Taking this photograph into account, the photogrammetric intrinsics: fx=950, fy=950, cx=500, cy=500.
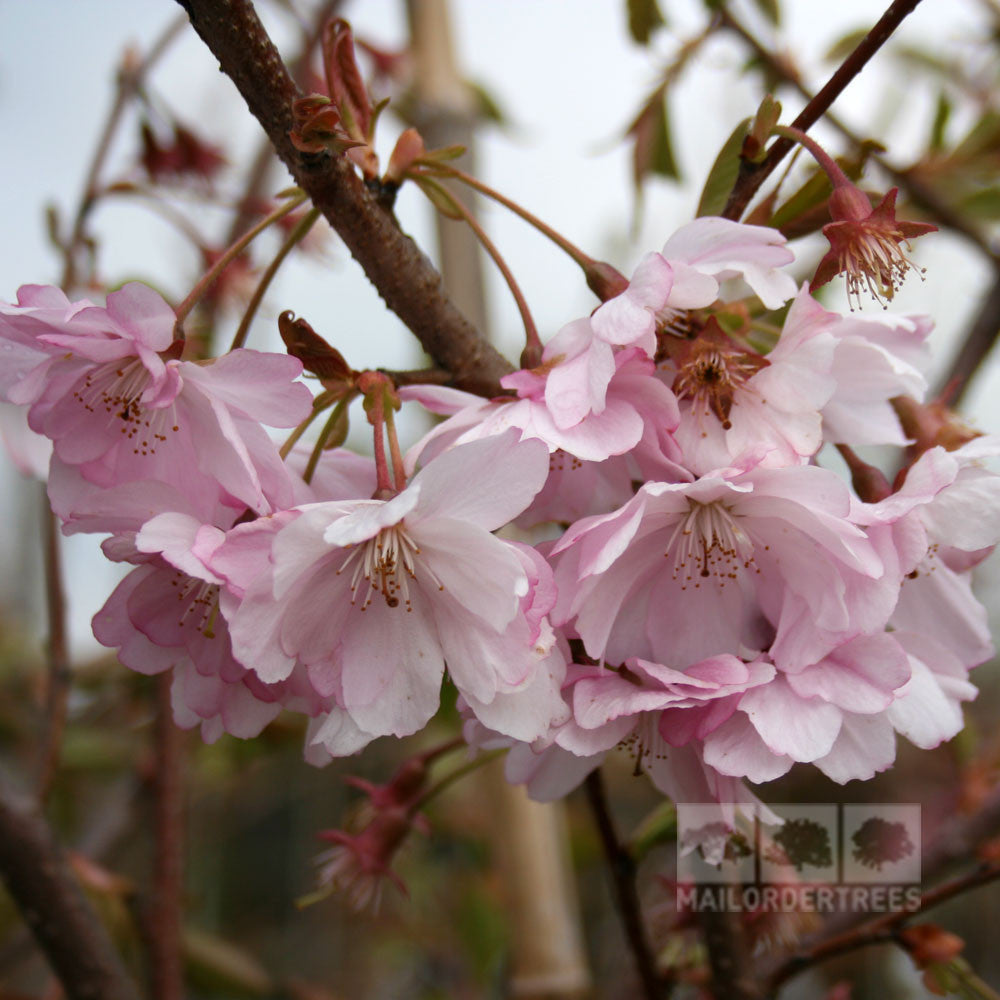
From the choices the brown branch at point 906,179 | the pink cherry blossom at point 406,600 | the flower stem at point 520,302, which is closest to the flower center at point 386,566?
the pink cherry blossom at point 406,600

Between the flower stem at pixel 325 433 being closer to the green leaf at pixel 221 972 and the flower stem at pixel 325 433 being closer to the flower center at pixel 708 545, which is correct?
the flower center at pixel 708 545

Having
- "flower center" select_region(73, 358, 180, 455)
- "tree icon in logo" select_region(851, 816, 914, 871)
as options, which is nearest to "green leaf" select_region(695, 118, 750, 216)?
"flower center" select_region(73, 358, 180, 455)

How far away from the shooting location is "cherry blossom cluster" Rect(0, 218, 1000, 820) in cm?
45

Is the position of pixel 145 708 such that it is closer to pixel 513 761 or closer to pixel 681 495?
pixel 513 761

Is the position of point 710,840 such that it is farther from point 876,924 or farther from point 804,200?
point 804,200

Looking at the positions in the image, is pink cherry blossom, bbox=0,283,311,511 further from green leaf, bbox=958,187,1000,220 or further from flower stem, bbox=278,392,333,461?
green leaf, bbox=958,187,1000,220

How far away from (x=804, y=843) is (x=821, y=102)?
0.49m

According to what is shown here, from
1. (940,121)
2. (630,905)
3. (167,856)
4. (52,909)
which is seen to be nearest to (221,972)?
(167,856)

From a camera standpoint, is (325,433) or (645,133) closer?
(325,433)

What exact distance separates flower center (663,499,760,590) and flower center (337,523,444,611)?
0.48ft

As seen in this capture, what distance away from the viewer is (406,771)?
0.73 meters

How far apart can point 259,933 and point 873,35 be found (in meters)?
4.35

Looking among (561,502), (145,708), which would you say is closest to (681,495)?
(561,502)

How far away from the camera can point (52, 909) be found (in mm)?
804
